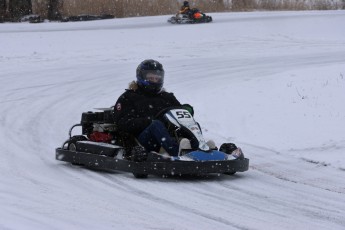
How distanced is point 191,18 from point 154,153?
21.5 m

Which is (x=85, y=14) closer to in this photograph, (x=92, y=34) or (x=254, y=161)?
(x=92, y=34)

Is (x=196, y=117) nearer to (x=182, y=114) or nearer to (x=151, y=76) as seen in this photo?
(x=151, y=76)

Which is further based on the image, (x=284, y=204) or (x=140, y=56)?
(x=140, y=56)

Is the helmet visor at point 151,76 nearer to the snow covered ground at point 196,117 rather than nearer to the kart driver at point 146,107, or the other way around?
the kart driver at point 146,107

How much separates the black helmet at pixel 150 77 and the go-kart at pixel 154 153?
0.56 m

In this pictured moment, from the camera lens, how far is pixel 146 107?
30.1ft

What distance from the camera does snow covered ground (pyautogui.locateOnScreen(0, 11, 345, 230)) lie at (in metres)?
6.65

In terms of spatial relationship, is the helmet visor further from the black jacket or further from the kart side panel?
the kart side panel

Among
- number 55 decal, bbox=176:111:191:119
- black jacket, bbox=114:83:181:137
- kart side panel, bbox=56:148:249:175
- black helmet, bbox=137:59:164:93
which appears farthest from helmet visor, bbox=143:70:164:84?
kart side panel, bbox=56:148:249:175

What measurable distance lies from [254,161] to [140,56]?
39.4ft

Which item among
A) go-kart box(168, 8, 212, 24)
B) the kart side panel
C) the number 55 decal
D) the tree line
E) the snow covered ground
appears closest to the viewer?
the snow covered ground

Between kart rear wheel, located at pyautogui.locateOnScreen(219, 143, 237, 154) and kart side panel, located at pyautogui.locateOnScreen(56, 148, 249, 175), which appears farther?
kart rear wheel, located at pyautogui.locateOnScreen(219, 143, 237, 154)

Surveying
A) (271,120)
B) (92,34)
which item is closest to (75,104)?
(271,120)

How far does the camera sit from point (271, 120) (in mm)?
12258
